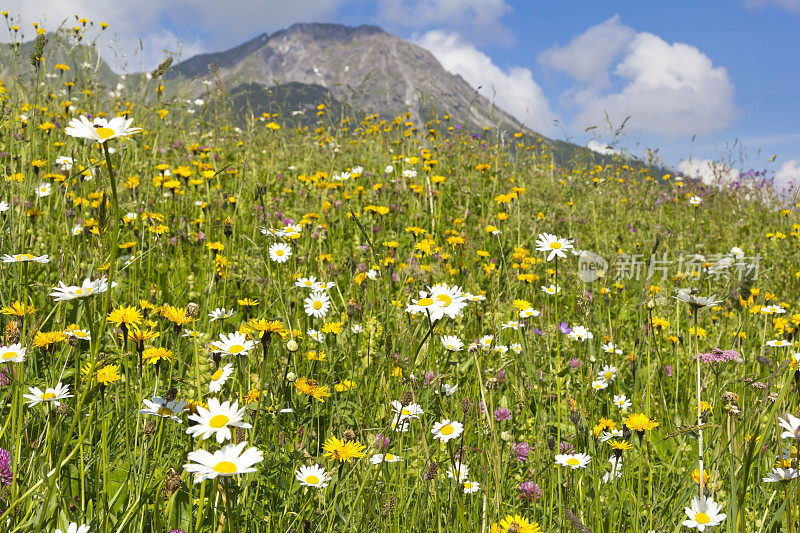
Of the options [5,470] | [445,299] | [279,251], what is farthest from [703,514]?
[279,251]

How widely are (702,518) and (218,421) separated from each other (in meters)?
0.97

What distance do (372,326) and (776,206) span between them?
7151 millimetres

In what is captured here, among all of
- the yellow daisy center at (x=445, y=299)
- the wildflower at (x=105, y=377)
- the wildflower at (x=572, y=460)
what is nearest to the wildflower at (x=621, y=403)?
the wildflower at (x=572, y=460)

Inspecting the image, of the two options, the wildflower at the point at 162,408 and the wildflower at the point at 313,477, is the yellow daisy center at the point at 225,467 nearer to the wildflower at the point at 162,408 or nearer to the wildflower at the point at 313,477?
the wildflower at the point at 162,408

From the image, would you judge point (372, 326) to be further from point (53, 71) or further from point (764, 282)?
point (53, 71)

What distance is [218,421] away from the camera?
0.85 m

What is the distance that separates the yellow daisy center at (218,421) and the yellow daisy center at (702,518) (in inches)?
37.3

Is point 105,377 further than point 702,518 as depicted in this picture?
Yes

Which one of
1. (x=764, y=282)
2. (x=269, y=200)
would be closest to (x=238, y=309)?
(x=269, y=200)

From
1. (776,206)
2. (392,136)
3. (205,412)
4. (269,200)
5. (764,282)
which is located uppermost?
(392,136)

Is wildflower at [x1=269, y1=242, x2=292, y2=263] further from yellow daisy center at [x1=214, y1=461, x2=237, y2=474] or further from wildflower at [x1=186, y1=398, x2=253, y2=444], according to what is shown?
yellow daisy center at [x1=214, y1=461, x2=237, y2=474]

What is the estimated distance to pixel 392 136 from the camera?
683 cm

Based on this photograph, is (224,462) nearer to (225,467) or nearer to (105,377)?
(225,467)

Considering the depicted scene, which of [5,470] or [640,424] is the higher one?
[640,424]
